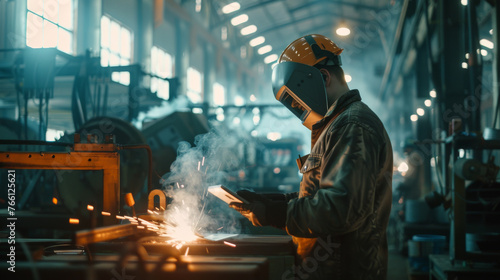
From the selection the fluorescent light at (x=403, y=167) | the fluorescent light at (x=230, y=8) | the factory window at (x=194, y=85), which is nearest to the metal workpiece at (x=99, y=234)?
the fluorescent light at (x=403, y=167)

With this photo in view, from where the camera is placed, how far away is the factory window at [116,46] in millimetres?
11797

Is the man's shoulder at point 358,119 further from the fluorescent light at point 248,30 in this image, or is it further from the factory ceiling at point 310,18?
the fluorescent light at point 248,30

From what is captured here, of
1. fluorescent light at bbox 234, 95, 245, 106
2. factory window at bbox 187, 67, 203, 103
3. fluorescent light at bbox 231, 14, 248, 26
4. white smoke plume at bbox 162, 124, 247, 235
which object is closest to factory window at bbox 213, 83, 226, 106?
fluorescent light at bbox 234, 95, 245, 106

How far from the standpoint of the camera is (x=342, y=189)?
5.10ft

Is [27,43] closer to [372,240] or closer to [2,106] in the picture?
[2,106]

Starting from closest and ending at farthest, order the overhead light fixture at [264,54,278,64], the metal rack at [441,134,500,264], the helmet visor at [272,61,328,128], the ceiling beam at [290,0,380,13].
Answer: the helmet visor at [272,61,328,128]
the metal rack at [441,134,500,264]
the ceiling beam at [290,0,380,13]
the overhead light fixture at [264,54,278,64]

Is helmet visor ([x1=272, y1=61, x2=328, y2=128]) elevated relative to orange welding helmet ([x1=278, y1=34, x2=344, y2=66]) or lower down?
lower down

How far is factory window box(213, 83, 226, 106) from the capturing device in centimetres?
2120

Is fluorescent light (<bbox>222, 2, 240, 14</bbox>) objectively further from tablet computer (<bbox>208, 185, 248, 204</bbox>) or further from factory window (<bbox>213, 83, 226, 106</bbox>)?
tablet computer (<bbox>208, 185, 248, 204</bbox>)

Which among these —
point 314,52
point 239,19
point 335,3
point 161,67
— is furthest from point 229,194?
point 239,19

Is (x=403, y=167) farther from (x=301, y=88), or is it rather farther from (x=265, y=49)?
(x=265, y=49)

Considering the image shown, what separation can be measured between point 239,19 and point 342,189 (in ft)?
66.4

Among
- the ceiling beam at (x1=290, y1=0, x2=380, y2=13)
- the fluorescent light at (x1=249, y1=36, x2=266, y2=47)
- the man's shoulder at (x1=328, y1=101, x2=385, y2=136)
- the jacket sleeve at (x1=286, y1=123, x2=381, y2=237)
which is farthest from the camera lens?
the fluorescent light at (x1=249, y1=36, x2=266, y2=47)

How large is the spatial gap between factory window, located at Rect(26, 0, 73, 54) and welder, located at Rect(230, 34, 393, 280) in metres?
8.72
